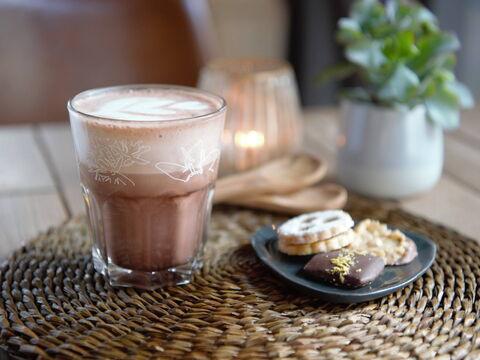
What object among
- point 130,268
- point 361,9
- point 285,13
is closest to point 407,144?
point 361,9

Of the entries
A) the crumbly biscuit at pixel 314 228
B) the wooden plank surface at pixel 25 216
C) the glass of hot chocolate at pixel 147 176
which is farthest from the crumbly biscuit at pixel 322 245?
the wooden plank surface at pixel 25 216

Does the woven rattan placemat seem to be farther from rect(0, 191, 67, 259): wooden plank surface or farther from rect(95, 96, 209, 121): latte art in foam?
rect(95, 96, 209, 121): latte art in foam

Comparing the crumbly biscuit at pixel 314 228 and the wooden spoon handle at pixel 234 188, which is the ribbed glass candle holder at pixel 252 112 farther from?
the crumbly biscuit at pixel 314 228

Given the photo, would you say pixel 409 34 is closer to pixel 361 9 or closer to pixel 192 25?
pixel 361 9

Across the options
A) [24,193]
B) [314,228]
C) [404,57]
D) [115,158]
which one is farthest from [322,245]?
[24,193]

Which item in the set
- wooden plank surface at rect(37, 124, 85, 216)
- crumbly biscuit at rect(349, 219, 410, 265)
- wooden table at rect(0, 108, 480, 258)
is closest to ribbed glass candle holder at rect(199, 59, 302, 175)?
wooden table at rect(0, 108, 480, 258)

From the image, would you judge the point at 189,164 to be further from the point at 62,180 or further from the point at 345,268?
the point at 62,180
